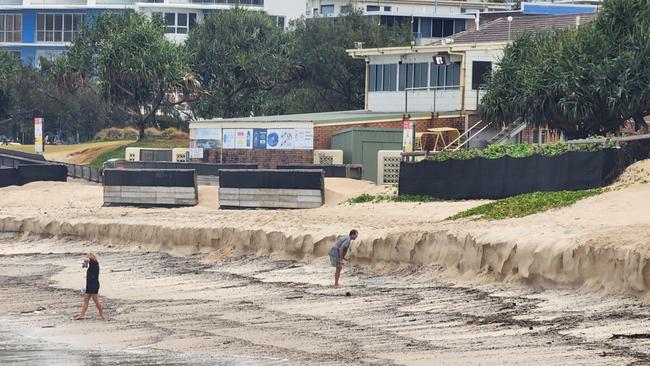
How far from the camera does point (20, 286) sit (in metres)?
34.6

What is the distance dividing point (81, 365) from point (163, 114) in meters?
66.7

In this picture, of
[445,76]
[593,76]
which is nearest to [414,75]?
[445,76]

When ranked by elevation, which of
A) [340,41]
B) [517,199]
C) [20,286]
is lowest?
[20,286]

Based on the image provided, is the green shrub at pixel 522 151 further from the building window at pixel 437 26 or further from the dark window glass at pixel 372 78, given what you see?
the building window at pixel 437 26

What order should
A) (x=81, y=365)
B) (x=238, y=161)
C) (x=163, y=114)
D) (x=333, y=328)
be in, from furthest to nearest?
(x=163, y=114)
(x=238, y=161)
(x=333, y=328)
(x=81, y=365)

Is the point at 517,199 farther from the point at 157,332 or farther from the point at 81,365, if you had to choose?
the point at 81,365

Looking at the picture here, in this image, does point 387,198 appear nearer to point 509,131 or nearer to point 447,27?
point 509,131

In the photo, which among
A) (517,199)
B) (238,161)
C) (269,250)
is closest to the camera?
(517,199)

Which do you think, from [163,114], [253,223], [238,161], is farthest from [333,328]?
[163,114]

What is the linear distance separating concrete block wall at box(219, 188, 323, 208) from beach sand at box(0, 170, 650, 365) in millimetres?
687

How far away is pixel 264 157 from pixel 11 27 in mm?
54536

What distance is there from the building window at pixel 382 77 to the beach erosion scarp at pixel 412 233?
55.2 ft

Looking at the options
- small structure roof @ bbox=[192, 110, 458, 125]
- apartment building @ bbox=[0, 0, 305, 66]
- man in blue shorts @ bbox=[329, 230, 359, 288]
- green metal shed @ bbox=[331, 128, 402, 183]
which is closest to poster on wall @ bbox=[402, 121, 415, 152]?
green metal shed @ bbox=[331, 128, 402, 183]

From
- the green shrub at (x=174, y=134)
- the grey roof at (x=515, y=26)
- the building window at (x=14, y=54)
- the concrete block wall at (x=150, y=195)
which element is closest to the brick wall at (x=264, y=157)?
the grey roof at (x=515, y=26)
